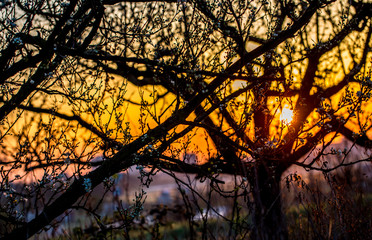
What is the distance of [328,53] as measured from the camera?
8.77m

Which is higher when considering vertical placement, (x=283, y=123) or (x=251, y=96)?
(x=251, y=96)

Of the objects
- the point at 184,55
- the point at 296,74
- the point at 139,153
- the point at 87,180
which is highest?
the point at 296,74

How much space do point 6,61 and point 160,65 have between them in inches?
106

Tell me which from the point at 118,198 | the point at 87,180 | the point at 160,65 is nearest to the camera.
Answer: the point at 118,198

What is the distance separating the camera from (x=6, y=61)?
5332mm

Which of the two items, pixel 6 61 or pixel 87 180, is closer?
pixel 87 180

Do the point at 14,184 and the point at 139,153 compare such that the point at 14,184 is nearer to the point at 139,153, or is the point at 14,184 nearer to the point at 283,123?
the point at 139,153

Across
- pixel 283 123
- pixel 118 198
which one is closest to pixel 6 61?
pixel 118 198

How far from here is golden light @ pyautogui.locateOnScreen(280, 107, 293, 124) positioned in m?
5.12

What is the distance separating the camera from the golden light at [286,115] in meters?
5.12

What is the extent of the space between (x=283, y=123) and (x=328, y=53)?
15.2ft

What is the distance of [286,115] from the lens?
550cm

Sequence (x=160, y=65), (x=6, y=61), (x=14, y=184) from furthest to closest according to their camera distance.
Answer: (x=6, y=61) < (x=14, y=184) < (x=160, y=65)

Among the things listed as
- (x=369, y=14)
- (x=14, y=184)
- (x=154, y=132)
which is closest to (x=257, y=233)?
(x=154, y=132)
